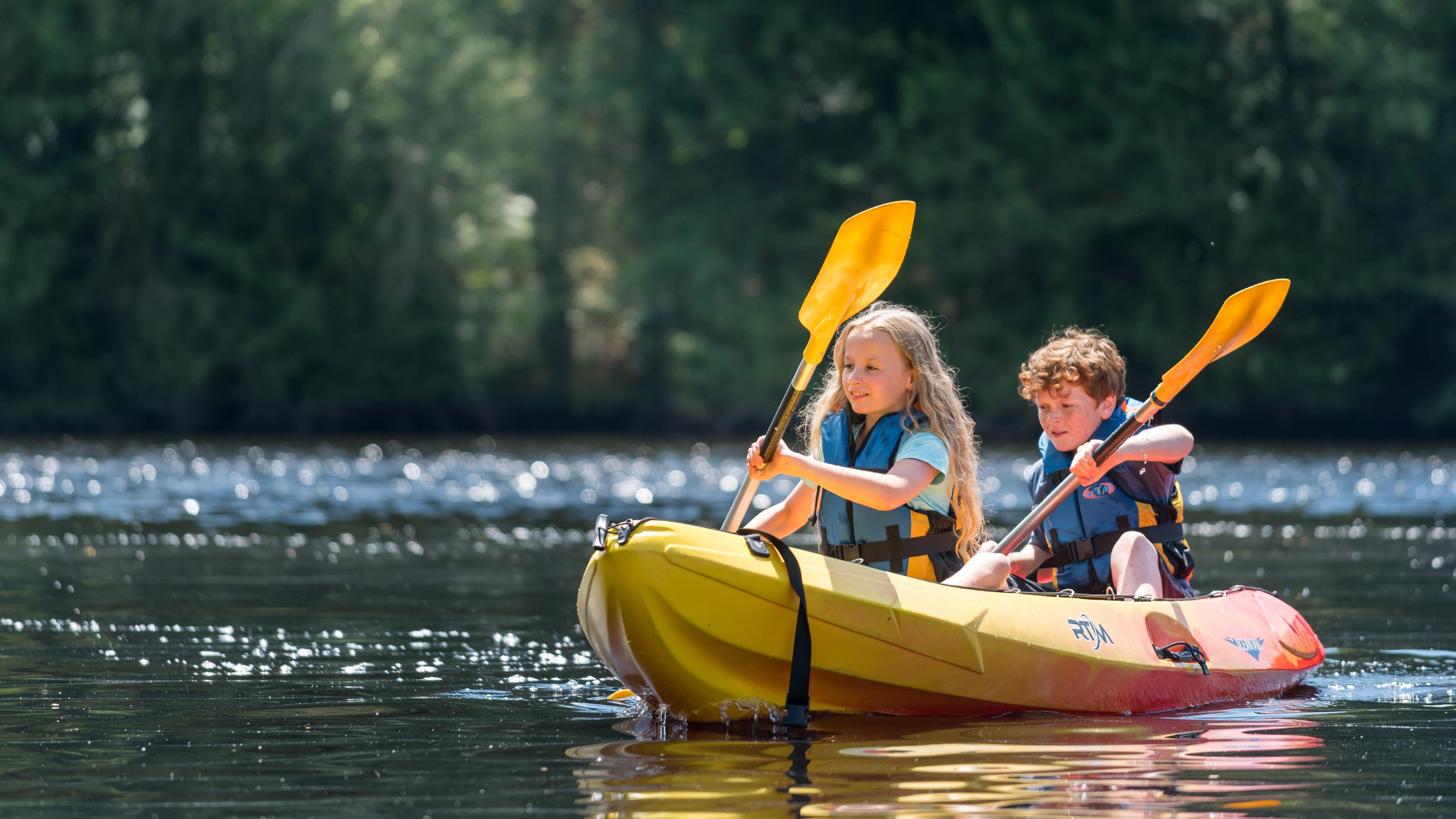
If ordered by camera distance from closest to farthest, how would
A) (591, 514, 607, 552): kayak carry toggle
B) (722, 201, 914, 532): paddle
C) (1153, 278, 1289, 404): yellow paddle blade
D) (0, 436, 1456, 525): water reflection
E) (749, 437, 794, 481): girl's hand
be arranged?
(591, 514, 607, 552): kayak carry toggle
(749, 437, 794, 481): girl's hand
(722, 201, 914, 532): paddle
(1153, 278, 1289, 404): yellow paddle blade
(0, 436, 1456, 525): water reflection

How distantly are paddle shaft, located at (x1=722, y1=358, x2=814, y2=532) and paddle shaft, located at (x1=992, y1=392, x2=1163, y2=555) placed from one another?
2.45ft

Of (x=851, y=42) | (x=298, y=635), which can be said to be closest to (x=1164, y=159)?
(x=851, y=42)

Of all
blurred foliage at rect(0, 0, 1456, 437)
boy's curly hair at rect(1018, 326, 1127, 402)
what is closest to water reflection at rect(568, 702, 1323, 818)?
boy's curly hair at rect(1018, 326, 1127, 402)

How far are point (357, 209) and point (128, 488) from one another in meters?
11.3

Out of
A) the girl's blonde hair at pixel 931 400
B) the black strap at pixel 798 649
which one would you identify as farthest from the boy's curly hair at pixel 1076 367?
the black strap at pixel 798 649

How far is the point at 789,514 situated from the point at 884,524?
0.91 ft

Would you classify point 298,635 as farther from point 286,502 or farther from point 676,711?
point 286,502

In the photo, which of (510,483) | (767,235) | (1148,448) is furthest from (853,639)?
(767,235)

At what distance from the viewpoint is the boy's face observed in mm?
5301

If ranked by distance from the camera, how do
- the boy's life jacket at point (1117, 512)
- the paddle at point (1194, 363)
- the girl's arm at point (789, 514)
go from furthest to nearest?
the boy's life jacket at point (1117, 512) → the paddle at point (1194, 363) → the girl's arm at point (789, 514)

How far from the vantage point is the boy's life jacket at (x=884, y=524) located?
4.84 meters

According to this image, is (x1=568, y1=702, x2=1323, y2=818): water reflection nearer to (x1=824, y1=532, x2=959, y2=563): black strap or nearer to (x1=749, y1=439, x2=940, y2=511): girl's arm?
(x1=824, y1=532, x2=959, y2=563): black strap

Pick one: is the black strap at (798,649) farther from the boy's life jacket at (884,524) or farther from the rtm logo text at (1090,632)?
the rtm logo text at (1090,632)

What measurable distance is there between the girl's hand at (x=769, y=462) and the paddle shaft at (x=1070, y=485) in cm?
87
